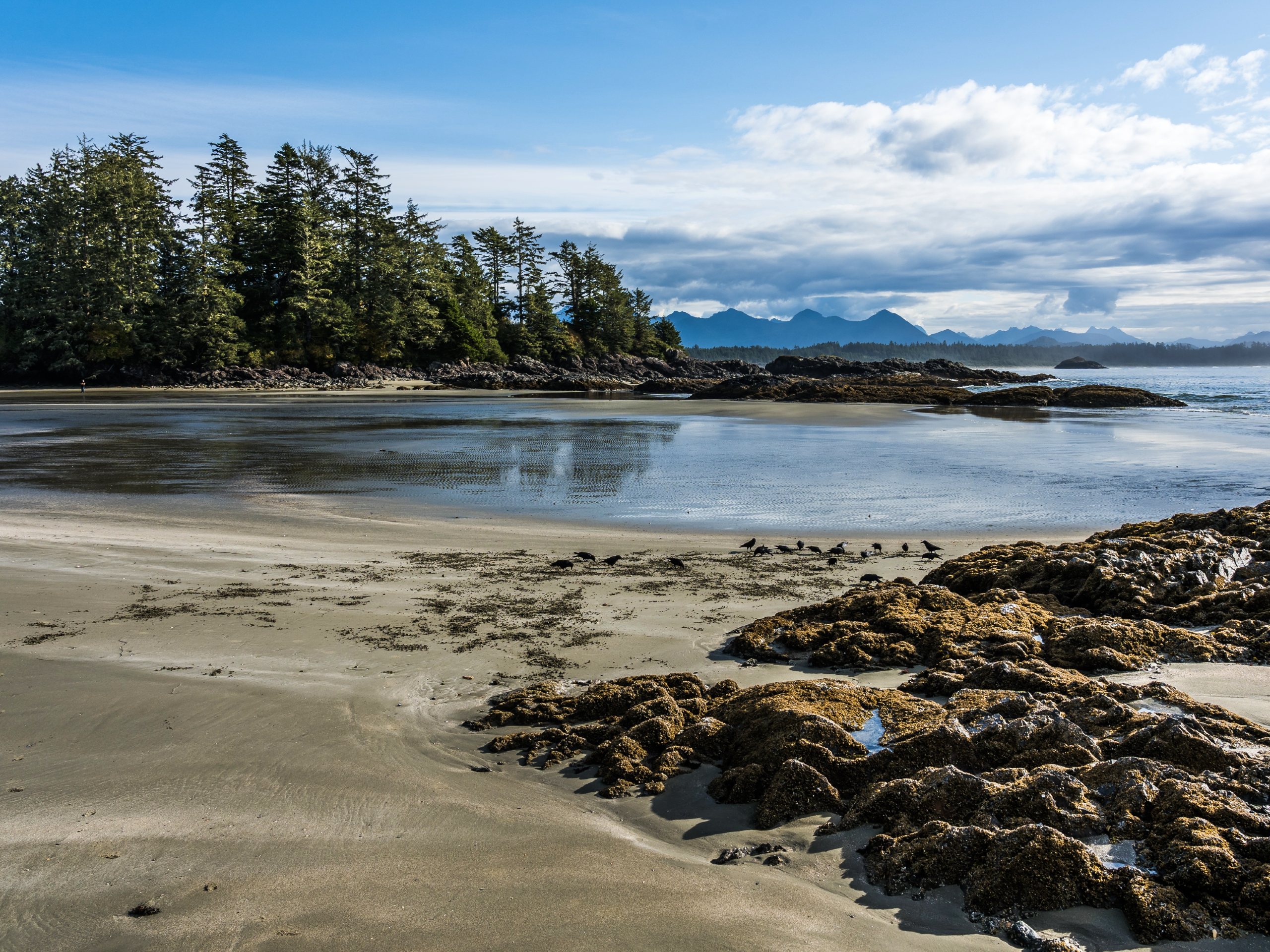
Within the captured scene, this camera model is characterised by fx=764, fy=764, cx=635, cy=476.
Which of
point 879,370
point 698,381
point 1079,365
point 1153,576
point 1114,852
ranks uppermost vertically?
point 1079,365

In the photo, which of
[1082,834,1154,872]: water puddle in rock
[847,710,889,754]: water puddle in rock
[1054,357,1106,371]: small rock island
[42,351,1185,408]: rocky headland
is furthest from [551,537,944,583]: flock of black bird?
[1054,357,1106,371]: small rock island

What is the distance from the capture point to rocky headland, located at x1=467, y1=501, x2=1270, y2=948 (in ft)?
8.36

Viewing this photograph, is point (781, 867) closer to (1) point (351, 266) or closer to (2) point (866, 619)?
(2) point (866, 619)

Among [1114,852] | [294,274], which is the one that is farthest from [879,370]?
[1114,852]

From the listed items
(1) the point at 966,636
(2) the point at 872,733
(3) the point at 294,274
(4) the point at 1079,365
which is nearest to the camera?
(2) the point at 872,733

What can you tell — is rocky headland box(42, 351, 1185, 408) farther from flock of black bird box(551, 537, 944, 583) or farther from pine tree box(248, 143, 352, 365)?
flock of black bird box(551, 537, 944, 583)

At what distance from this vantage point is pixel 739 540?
31.9 feet

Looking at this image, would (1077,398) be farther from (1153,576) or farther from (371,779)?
(371,779)

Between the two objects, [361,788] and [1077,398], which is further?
[1077,398]

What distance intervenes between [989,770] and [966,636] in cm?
189

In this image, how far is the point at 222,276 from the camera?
57.7 m

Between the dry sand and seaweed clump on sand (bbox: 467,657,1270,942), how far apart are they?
0.12m

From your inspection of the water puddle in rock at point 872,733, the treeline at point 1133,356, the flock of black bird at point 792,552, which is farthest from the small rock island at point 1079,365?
the water puddle in rock at point 872,733

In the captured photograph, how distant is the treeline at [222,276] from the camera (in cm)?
5166
